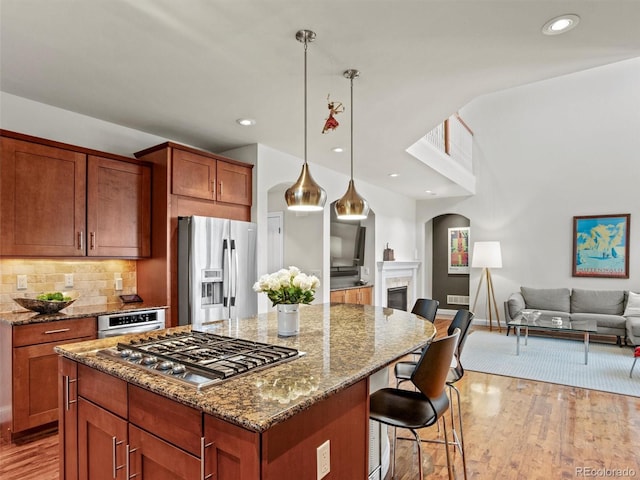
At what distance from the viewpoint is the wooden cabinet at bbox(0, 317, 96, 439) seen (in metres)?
2.70

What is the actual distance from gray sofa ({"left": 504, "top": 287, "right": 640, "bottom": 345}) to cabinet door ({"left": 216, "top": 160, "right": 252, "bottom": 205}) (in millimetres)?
4764

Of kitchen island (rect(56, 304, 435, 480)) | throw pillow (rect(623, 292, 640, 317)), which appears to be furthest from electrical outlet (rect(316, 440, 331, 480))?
throw pillow (rect(623, 292, 640, 317))

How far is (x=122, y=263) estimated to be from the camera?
375cm

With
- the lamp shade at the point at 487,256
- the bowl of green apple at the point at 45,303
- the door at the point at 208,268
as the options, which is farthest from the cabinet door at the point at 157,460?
the lamp shade at the point at 487,256

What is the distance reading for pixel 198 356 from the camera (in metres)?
1.59

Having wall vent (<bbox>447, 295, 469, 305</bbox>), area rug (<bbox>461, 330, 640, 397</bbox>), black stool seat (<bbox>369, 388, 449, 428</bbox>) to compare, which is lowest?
area rug (<bbox>461, 330, 640, 397</bbox>)

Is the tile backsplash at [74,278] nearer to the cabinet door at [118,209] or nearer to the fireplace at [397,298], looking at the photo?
the cabinet door at [118,209]

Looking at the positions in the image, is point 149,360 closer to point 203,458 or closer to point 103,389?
point 103,389

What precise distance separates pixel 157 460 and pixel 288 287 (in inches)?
37.2

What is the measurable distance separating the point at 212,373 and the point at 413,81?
2.46 meters

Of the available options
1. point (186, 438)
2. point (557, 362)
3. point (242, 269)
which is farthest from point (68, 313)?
point (557, 362)

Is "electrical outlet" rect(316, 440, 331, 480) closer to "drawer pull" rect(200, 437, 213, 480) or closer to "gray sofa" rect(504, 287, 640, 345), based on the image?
"drawer pull" rect(200, 437, 213, 480)

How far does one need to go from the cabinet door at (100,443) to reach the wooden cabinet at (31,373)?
134 cm

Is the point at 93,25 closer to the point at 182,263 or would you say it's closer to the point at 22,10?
the point at 22,10
